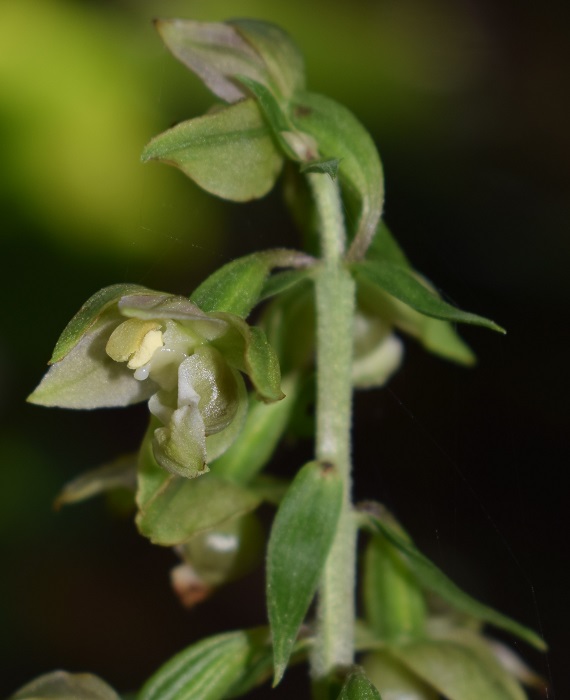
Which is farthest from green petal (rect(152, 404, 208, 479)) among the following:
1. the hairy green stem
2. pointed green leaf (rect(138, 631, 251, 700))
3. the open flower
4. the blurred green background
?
the blurred green background

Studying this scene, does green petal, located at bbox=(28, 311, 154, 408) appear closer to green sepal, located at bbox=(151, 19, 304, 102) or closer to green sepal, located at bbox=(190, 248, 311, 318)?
green sepal, located at bbox=(190, 248, 311, 318)

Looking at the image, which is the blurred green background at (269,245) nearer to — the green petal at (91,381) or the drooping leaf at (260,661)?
the drooping leaf at (260,661)

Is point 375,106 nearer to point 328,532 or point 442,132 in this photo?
point 442,132

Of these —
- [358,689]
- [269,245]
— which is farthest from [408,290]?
[269,245]

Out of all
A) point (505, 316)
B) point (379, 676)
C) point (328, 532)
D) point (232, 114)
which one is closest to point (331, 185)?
point (232, 114)

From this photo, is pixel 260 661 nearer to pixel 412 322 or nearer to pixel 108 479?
pixel 108 479

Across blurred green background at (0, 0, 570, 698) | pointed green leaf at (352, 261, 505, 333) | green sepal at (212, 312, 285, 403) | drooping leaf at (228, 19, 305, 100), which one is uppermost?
drooping leaf at (228, 19, 305, 100)
